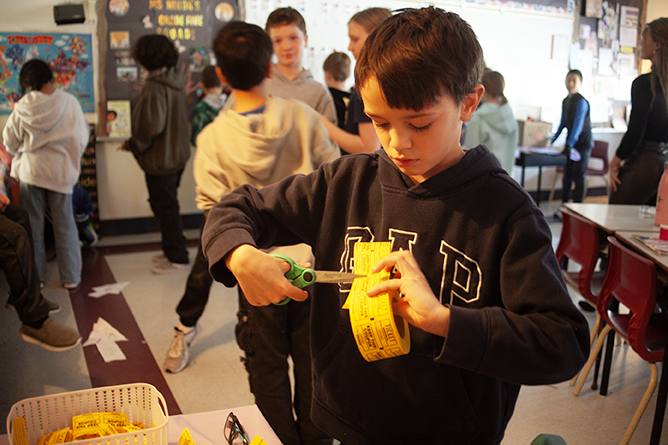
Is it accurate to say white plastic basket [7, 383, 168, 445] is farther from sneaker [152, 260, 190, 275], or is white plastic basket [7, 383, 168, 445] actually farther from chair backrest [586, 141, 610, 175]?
chair backrest [586, 141, 610, 175]

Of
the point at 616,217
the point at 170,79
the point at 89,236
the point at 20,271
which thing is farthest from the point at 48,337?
the point at 616,217

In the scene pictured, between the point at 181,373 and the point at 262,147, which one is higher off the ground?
the point at 262,147

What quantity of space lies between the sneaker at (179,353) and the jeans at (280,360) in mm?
967

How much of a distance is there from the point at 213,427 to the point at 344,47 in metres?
5.23

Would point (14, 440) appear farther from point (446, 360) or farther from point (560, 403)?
point (560, 403)

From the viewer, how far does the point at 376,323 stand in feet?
2.50

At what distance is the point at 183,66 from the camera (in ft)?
16.8

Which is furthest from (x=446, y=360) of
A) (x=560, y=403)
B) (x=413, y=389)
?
(x=560, y=403)

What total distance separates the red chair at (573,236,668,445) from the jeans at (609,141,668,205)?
3.96ft

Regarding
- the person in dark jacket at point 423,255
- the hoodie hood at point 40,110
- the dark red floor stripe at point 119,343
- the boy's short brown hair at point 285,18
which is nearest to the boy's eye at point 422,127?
the person in dark jacket at point 423,255

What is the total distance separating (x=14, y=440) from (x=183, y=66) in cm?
467

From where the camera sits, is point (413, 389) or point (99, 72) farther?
point (99, 72)

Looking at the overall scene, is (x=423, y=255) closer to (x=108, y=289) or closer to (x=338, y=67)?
(x=338, y=67)

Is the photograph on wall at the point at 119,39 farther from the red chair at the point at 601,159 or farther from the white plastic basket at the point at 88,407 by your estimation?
the red chair at the point at 601,159
